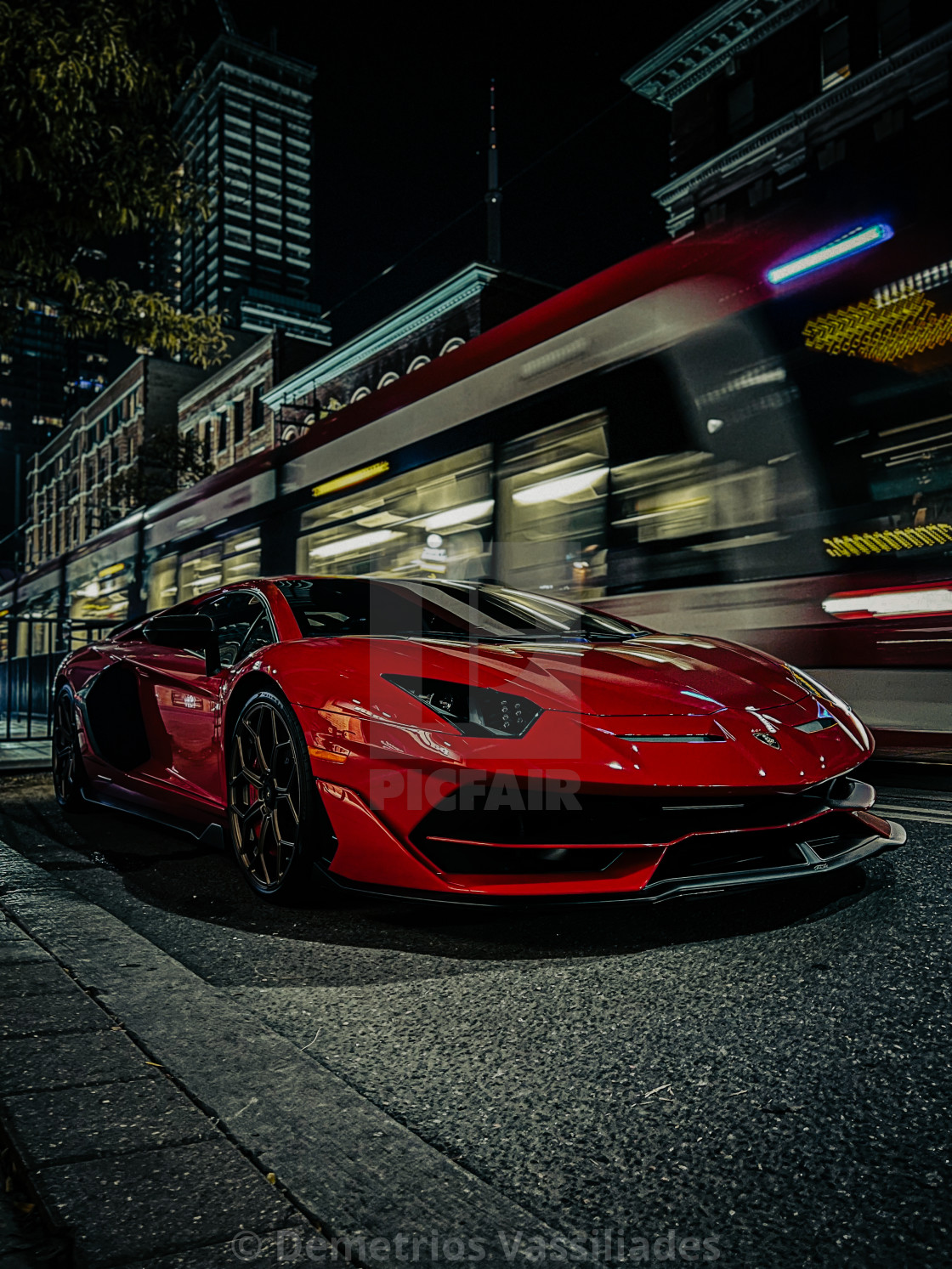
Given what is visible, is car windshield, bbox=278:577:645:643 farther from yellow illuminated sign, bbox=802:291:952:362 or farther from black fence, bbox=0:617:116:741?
black fence, bbox=0:617:116:741

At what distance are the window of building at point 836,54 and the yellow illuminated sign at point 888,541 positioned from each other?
22027mm

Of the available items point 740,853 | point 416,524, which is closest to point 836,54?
point 416,524

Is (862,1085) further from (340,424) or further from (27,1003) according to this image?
(340,424)

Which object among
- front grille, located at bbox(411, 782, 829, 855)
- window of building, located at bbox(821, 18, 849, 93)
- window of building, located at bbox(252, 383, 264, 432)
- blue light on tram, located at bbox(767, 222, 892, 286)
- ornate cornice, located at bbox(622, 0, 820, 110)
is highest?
ornate cornice, located at bbox(622, 0, 820, 110)

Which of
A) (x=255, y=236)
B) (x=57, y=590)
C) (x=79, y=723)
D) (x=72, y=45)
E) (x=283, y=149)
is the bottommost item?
(x=79, y=723)

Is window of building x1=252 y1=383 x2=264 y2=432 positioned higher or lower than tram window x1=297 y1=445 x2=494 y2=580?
higher

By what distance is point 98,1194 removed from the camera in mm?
1399

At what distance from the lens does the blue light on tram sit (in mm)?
5234

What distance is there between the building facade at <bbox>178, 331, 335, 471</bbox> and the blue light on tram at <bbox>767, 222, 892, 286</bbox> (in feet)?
114

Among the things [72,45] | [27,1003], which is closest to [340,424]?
[72,45]

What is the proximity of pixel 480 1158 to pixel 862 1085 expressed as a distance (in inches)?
29.5

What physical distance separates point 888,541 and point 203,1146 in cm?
464

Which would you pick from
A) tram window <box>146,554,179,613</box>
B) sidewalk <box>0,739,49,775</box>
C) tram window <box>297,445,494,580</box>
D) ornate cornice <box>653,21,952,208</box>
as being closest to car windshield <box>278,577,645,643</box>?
tram window <box>297,445,494,580</box>

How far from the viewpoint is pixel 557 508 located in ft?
23.9
